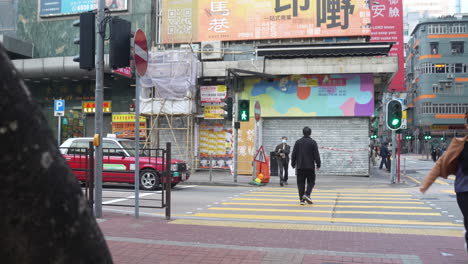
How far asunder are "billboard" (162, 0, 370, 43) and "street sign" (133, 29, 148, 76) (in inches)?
589

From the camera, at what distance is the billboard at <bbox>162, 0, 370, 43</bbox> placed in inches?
832

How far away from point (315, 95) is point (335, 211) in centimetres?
1203

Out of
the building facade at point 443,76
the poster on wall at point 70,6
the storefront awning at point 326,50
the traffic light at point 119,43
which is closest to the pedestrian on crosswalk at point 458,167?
the traffic light at point 119,43

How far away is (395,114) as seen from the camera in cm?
1622

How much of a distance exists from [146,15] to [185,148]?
7473 mm

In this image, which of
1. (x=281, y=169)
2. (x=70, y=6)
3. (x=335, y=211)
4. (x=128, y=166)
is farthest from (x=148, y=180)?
(x=70, y=6)

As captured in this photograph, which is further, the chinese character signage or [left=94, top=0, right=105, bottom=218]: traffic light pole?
the chinese character signage

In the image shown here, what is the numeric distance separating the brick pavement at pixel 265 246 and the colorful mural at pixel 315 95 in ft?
47.2

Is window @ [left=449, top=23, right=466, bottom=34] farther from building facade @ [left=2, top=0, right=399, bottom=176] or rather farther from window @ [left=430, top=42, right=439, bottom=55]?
building facade @ [left=2, top=0, right=399, bottom=176]

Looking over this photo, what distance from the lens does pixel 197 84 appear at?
859 inches

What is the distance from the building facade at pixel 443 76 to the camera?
64.6 m

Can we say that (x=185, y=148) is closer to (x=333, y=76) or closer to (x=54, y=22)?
(x=333, y=76)

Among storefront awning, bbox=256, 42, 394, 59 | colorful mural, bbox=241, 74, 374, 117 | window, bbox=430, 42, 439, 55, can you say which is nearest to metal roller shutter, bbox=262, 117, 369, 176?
colorful mural, bbox=241, 74, 374, 117

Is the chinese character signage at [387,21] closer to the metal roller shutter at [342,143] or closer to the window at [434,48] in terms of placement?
the metal roller shutter at [342,143]
